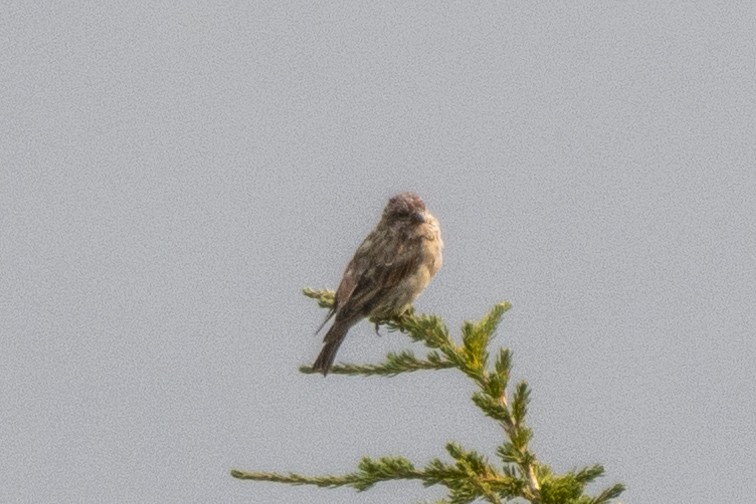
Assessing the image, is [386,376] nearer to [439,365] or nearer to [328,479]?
[439,365]

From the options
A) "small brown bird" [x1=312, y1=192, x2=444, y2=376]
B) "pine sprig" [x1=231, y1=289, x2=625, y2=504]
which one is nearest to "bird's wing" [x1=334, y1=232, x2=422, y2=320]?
"small brown bird" [x1=312, y1=192, x2=444, y2=376]

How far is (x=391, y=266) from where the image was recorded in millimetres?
10898

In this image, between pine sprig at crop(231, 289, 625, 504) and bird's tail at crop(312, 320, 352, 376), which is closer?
pine sprig at crop(231, 289, 625, 504)

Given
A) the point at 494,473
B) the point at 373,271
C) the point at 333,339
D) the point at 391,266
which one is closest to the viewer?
the point at 494,473

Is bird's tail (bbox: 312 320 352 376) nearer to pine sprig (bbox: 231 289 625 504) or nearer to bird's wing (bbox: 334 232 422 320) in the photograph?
bird's wing (bbox: 334 232 422 320)

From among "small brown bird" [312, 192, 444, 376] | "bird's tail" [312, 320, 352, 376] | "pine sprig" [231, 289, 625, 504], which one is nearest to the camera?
"pine sprig" [231, 289, 625, 504]

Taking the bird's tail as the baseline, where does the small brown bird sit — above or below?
above

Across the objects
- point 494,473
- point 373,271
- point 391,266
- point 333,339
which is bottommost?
point 494,473

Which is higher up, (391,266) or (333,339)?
(391,266)

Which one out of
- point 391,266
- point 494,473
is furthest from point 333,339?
point 494,473

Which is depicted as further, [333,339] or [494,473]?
[333,339]

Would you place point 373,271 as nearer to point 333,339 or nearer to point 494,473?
point 333,339

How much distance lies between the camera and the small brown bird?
32.8 ft

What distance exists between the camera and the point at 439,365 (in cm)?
512
